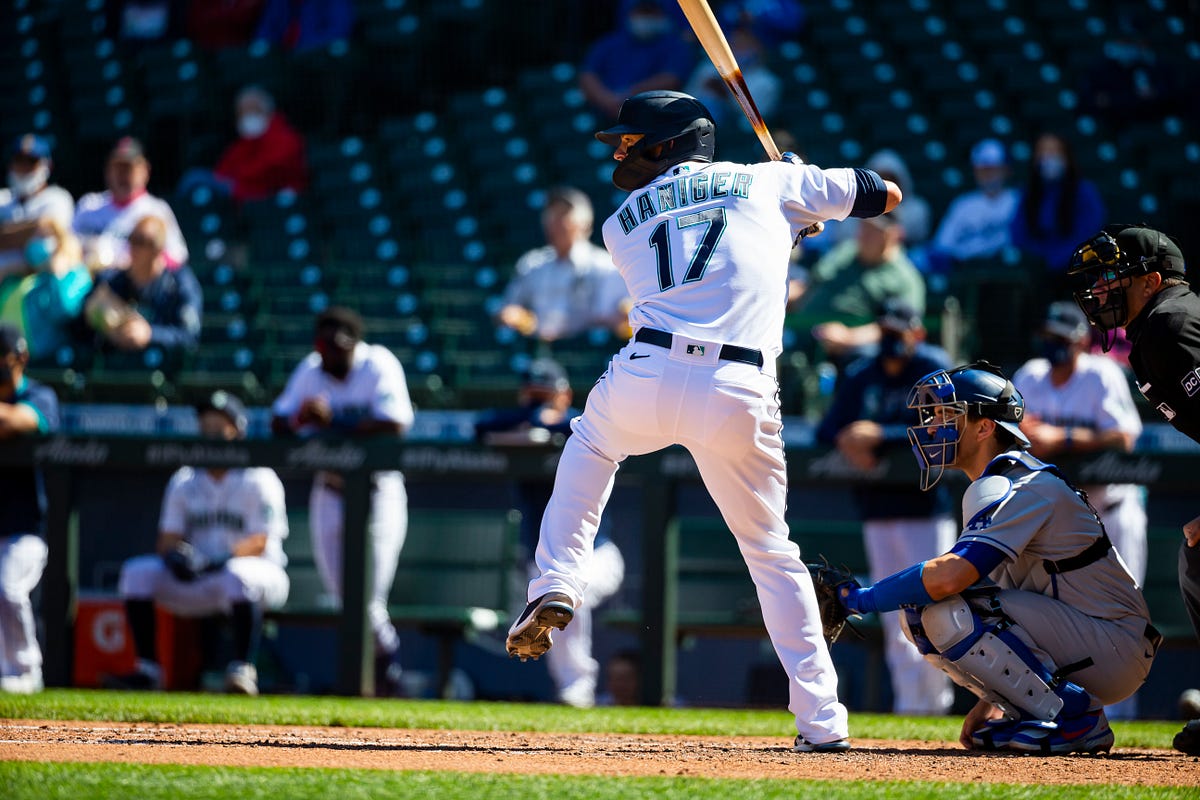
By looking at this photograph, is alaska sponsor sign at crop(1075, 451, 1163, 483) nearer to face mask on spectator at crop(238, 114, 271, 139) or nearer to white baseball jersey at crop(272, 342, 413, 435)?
white baseball jersey at crop(272, 342, 413, 435)

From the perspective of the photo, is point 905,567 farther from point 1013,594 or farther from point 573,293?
point 573,293

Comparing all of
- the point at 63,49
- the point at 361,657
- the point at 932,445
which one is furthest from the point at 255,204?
the point at 932,445

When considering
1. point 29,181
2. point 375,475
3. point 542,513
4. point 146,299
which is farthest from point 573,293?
point 29,181

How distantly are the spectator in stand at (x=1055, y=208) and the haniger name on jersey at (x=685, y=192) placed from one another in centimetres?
496

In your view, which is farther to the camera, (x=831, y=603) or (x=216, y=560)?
(x=216, y=560)

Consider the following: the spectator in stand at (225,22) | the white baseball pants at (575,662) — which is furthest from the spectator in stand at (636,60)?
the white baseball pants at (575,662)

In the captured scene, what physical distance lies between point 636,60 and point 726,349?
7594 millimetres

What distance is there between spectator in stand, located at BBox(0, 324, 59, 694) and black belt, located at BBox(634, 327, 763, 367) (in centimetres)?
364

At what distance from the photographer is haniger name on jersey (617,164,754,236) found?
404cm

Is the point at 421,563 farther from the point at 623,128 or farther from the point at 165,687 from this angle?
the point at 623,128

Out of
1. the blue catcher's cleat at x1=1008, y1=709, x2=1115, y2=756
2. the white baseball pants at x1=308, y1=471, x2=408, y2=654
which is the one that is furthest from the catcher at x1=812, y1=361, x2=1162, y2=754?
the white baseball pants at x1=308, y1=471, x2=408, y2=654

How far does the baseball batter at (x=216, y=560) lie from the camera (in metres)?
6.88

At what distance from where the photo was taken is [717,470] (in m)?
3.92

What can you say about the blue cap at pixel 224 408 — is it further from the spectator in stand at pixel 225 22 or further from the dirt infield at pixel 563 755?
the spectator in stand at pixel 225 22
